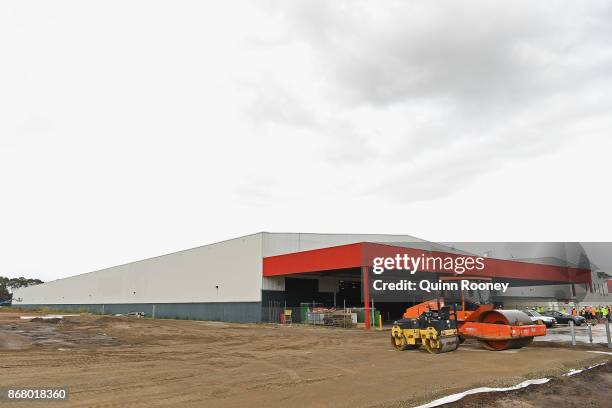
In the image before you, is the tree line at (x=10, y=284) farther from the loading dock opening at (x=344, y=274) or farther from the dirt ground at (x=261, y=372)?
the dirt ground at (x=261, y=372)

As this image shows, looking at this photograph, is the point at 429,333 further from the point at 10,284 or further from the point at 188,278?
the point at 10,284

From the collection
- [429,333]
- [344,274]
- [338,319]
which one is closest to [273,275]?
[344,274]

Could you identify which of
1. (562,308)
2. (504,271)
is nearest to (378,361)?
(504,271)

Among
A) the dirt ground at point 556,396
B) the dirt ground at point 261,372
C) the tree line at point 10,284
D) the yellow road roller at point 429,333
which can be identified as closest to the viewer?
the dirt ground at point 556,396

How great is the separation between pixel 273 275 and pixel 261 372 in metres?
29.2

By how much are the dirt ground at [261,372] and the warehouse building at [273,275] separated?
16743mm

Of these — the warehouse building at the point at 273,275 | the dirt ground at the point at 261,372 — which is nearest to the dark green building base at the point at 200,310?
the warehouse building at the point at 273,275

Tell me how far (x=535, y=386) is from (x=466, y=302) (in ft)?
30.2

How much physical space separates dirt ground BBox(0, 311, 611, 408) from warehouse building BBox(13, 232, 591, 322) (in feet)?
54.9

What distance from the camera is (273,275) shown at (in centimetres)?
4141

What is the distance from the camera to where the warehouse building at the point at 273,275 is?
37656 mm

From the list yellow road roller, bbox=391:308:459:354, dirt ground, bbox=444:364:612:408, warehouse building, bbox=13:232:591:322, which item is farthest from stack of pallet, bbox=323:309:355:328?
dirt ground, bbox=444:364:612:408

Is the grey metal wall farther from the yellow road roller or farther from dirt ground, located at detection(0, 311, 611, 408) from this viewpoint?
the yellow road roller

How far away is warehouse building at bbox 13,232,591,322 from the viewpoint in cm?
3766
